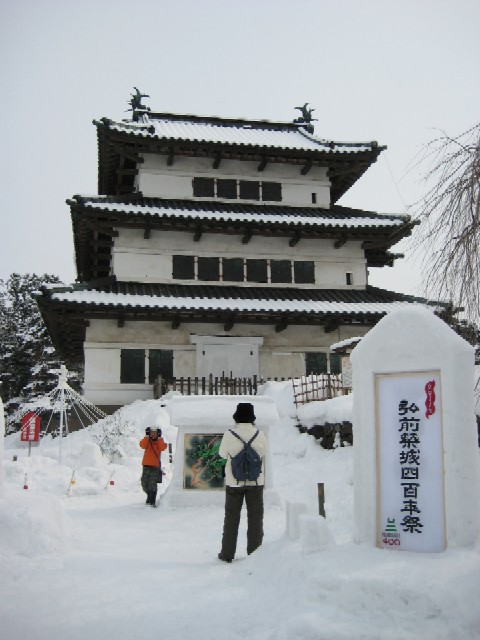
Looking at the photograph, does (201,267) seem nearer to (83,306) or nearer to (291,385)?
(83,306)

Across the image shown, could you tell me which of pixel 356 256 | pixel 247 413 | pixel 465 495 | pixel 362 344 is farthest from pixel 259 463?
pixel 356 256

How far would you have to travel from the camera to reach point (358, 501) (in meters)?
6.12

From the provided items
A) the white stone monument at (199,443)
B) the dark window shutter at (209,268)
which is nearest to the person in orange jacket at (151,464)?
the white stone monument at (199,443)

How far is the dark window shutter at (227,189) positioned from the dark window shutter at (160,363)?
24.3 ft

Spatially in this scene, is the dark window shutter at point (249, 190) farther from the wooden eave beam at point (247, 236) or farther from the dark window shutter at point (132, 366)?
the dark window shutter at point (132, 366)

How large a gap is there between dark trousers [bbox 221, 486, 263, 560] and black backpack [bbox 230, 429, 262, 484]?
0.43ft

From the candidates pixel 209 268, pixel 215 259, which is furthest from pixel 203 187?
pixel 209 268

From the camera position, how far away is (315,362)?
25.2 meters

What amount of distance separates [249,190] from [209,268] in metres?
4.21

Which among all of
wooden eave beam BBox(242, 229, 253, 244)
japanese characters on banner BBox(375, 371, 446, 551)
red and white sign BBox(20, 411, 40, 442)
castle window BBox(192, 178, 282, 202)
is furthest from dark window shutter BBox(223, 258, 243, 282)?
japanese characters on banner BBox(375, 371, 446, 551)

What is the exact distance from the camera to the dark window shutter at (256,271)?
25875mm

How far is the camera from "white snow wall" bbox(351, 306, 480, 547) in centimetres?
546

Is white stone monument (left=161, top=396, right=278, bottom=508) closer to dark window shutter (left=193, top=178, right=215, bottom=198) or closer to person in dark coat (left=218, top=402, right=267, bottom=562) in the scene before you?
person in dark coat (left=218, top=402, right=267, bottom=562)

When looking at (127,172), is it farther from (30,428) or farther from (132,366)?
(30,428)
